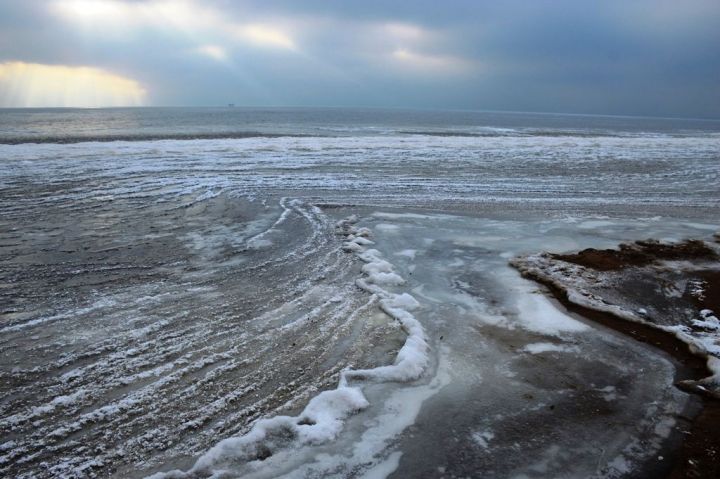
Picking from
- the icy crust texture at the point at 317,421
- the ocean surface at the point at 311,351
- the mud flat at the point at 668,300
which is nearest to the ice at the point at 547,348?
the ocean surface at the point at 311,351

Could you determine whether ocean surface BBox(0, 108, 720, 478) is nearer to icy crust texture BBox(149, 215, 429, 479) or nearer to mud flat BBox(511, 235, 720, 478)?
icy crust texture BBox(149, 215, 429, 479)

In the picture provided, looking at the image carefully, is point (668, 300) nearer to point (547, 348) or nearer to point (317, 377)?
point (547, 348)

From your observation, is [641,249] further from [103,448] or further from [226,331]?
[103,448]

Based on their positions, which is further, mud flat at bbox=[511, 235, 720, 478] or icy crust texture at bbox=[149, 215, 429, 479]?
mud flat at bbox=[511, 235, 720, 478]

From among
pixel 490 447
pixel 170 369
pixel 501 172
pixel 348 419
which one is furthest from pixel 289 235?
pixel 501 172

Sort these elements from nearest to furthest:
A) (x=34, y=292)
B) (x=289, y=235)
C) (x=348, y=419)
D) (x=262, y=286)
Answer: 1. (x=348, y=419)
2. (x=34, y=292)
3. (x=262, y=286)
4. (x=289, y=235)

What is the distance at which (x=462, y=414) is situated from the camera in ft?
11.9

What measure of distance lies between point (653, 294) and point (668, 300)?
0.22 meters

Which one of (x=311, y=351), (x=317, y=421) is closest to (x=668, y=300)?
(x=311, y=351)

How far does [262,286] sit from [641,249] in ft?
22.0

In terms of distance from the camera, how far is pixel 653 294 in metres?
6.21

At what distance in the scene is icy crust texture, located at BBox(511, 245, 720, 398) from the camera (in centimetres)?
473

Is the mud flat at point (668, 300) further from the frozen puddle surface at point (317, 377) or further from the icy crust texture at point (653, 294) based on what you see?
the frozen puddle surface at point (317, 377)

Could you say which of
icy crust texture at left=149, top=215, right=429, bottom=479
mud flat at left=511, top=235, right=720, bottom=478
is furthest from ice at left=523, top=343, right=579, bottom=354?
icy crust texture at left=149, top=215, right=429, bottom=479
